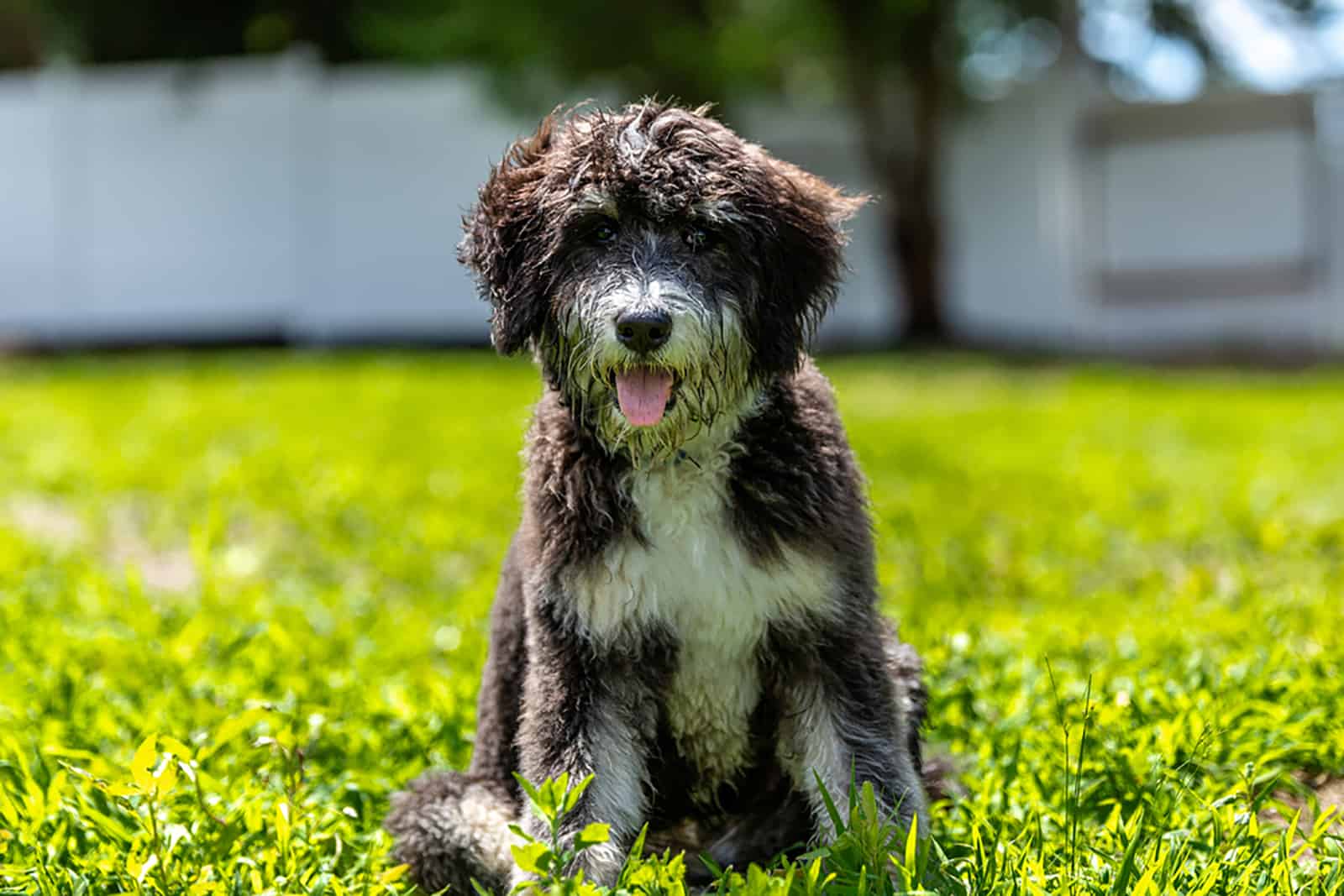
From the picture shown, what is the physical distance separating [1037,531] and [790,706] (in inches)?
166

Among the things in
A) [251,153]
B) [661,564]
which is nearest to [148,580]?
[661,564]

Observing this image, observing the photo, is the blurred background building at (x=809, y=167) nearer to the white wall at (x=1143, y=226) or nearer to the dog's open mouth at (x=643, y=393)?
the white wall at (x=1143, y=226)

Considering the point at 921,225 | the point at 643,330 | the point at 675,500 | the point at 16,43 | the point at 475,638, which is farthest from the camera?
the point at 16,43

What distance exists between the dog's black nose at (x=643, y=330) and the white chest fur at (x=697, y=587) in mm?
329

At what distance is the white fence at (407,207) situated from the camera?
17797 millimetres

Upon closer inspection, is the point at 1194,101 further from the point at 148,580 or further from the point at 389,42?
the point at 148,580

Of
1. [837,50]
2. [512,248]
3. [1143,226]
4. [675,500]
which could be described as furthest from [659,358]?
[1143,226]

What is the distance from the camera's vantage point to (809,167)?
18469 millimetres

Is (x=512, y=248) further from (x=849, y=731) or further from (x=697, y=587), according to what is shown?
(x=849, y=731)

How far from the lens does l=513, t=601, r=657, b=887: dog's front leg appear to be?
2.81 meters

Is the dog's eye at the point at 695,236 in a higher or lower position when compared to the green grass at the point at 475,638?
higher

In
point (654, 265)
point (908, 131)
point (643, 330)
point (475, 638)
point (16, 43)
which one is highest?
point (16, 43)

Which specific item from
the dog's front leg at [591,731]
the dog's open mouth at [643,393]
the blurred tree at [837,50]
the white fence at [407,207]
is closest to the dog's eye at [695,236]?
the dog's open mouth at [643,393]

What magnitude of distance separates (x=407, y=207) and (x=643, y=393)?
15.7m
